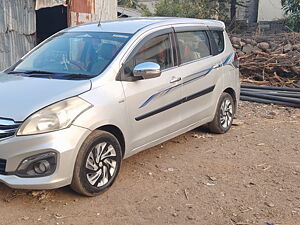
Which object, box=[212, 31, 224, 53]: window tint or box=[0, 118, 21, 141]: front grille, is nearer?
box=[0, 118, 21, 141]: front grille

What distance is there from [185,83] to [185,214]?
76.3 inches

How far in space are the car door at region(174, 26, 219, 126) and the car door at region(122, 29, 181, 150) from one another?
186 millimetres

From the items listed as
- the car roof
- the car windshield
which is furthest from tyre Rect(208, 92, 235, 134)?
the car windshield

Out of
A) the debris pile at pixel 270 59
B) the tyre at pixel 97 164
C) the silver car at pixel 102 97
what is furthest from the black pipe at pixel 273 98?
the tyre at pixel 97 164

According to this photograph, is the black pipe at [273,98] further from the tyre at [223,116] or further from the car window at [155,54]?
the car window at [155,54]

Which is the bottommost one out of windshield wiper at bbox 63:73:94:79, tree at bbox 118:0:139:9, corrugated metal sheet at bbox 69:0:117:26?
windshield wiper at bbox 63:73:94:79

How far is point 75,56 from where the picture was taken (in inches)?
180

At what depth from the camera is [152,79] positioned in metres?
4.59

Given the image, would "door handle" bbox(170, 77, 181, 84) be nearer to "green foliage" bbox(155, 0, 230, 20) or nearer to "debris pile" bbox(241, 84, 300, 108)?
"debris pile" bbox(241, 84, 300, 108)

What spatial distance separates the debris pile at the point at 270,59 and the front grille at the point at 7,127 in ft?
26.5

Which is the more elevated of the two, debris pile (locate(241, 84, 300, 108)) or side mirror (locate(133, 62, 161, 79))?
side mirror (locate(133, 62, 161, 79))

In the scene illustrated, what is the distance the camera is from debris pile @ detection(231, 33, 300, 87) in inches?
411

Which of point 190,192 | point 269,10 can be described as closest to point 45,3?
point 190,192

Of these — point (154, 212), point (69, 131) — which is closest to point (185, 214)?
point (154, 212)
